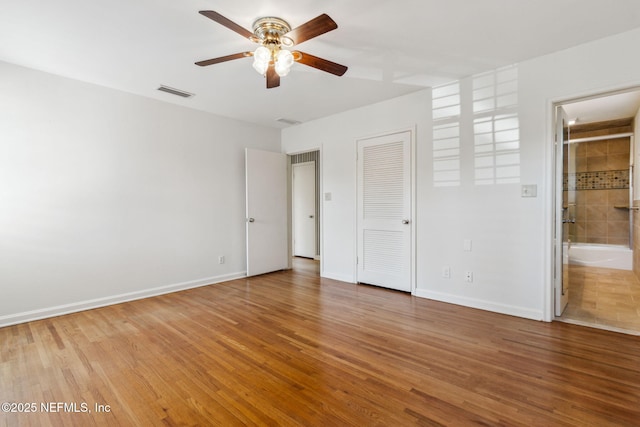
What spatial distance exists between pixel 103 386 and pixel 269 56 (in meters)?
2.56

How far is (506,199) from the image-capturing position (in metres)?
3.10

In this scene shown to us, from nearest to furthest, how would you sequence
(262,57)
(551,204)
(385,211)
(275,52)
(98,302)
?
1. (262,57)
2. (275,52)
3. (551,204)
4. (98,302)
5. (385,211)

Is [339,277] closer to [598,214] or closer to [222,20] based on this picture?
[222,20]

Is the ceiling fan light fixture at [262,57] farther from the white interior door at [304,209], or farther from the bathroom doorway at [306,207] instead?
the white interior door at [304,209]

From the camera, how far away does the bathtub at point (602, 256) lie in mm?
5082

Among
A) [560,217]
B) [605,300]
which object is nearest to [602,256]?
[605,300]

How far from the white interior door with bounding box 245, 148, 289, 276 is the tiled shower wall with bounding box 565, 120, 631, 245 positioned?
17.6ft

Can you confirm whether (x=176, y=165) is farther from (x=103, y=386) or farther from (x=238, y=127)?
(x=103, y=386)

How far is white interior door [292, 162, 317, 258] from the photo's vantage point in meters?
6.68

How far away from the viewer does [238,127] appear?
4855mm

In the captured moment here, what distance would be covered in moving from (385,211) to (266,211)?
2069 mm

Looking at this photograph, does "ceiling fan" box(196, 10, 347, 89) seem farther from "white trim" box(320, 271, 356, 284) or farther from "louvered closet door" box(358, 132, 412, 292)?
"white trim" box(320, 271, 356, 284)

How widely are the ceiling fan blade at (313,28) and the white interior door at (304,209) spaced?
456cm

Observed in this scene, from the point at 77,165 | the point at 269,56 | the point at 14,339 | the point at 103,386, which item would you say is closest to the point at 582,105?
the point at 269,56
